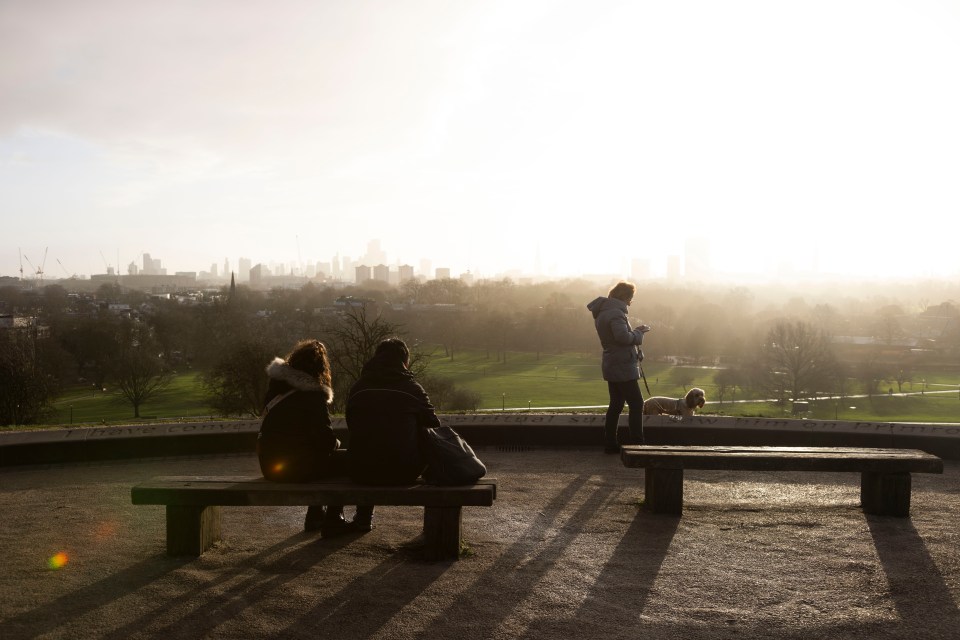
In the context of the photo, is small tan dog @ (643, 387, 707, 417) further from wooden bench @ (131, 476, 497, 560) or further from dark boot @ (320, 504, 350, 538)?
wooden bench @ (131, 476, 497, 560)

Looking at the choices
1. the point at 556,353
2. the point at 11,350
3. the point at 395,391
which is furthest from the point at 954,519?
the point at 556,353

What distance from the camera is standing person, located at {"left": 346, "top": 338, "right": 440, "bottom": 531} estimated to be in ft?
17.5

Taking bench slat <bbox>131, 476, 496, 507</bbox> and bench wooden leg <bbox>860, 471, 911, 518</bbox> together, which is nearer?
bench slat <bbox>131, 476, 496, 507</bbox>

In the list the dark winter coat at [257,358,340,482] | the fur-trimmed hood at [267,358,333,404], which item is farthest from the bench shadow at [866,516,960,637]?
the fur-trimmed hood at [267,358,333,404]

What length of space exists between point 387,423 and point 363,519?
113 centimetres

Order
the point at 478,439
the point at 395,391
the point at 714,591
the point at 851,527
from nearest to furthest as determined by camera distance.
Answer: the point at 714,591
the point at 395,391
the point at 851,527
the point at 478,439

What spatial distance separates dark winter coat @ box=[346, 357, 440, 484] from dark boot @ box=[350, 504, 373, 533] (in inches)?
31.1

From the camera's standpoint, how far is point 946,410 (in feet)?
163

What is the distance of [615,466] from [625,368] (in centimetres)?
104

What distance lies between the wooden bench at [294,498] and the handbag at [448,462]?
→ 74mm

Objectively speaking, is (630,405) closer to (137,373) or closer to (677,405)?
(677,405)

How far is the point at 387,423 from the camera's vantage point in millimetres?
5355

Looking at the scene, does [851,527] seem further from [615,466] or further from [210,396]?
[210,396]

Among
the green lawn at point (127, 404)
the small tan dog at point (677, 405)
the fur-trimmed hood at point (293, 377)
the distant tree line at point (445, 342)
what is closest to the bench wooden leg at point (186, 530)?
the fur-trimmed hood at point (293, 377)
